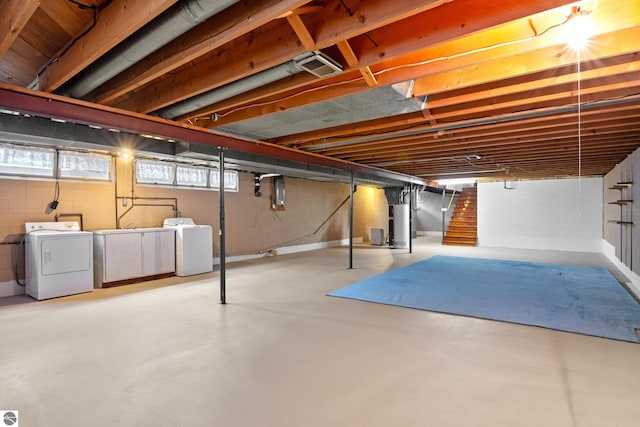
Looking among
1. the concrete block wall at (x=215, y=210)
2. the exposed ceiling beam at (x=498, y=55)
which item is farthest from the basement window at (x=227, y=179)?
the exposed ceiling beam at (x=498, y=55)

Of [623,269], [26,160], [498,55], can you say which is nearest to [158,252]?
[26,160]

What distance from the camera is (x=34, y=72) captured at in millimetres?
2734

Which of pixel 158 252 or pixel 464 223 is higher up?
pixel 464 223

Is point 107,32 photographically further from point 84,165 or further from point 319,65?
point 84,165

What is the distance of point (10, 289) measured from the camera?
430 centimetres

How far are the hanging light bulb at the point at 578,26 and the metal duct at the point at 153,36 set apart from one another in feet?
6.29

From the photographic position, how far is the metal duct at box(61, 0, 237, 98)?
1.68 m

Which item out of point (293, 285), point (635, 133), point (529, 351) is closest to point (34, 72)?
point (293, 285)

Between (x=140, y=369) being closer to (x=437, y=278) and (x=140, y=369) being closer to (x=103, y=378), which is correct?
(x=103, y=378)

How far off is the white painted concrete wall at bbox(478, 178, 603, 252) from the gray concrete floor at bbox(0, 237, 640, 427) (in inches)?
315

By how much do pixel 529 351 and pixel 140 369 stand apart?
119 inches

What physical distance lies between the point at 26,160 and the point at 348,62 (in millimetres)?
4659

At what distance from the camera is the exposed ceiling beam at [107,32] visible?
1.69m

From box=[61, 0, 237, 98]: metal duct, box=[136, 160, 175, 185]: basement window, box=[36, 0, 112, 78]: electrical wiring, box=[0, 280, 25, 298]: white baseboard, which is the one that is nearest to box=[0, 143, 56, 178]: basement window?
box=[136, 160, 175, 185]: basement window
